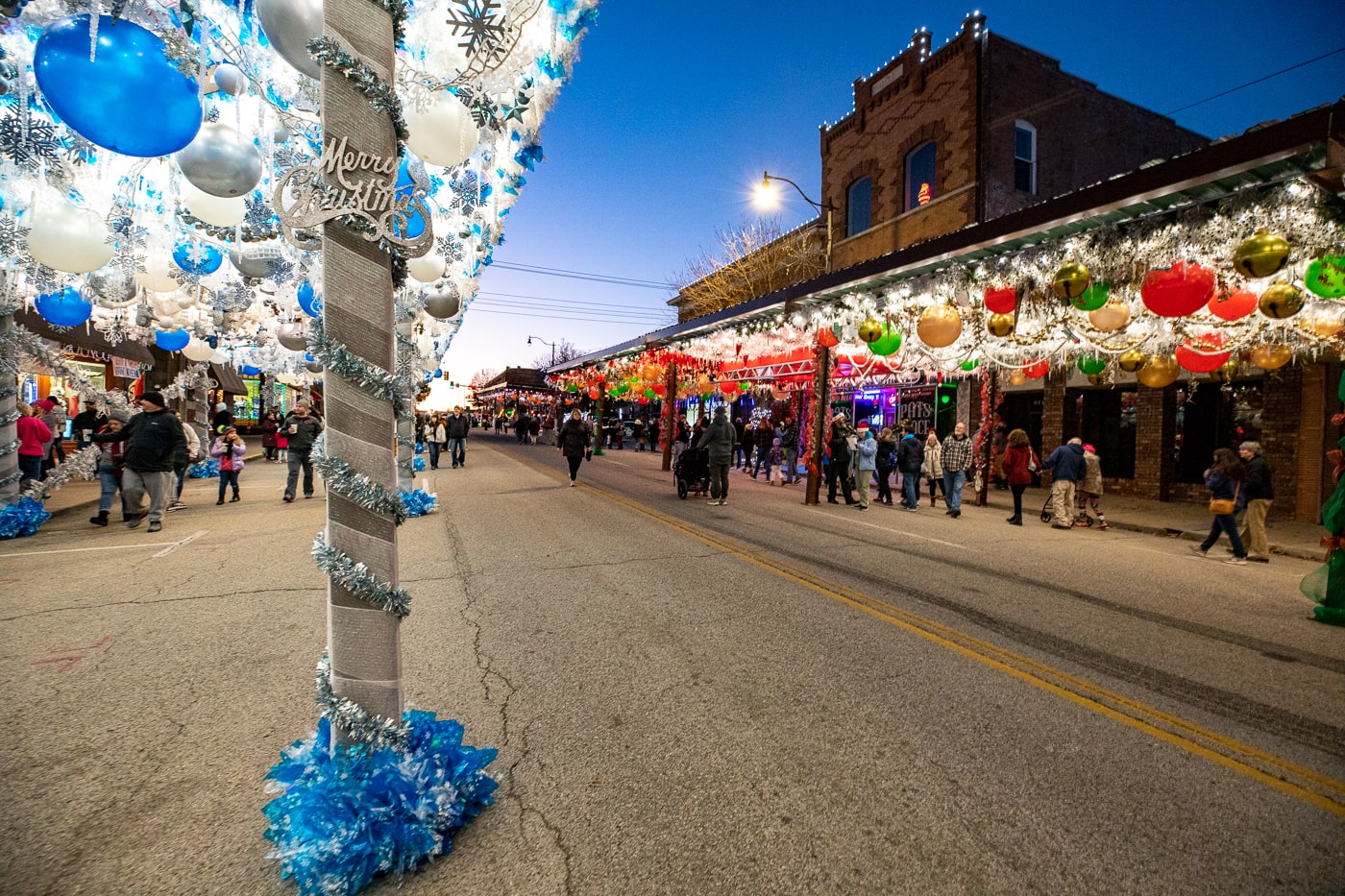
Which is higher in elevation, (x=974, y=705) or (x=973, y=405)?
(x=973, y=405)

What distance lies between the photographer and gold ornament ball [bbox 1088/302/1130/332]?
28.8 ft

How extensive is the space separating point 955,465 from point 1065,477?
2.03 meters

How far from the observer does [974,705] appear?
3.76 meters

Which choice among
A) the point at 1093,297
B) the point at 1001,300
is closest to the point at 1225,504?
the point at 1093,297

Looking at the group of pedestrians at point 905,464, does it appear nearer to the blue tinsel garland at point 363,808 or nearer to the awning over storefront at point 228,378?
the blue tinsel garland at point 363,808

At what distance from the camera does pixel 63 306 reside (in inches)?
349

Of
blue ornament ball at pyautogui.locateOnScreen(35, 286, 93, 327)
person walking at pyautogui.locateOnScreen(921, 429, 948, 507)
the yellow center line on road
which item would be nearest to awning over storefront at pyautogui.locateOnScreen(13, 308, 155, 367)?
blue ornament ball at pyautogui.locateOnScreen(35, 286, 93, 327)

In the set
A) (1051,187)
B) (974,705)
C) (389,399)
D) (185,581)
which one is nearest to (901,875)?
(974,705)

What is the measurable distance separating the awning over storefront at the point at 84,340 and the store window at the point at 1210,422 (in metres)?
25.1

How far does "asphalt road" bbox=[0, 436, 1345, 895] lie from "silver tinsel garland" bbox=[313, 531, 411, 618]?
1081mm

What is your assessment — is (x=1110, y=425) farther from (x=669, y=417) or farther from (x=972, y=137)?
(x=669, y=417)

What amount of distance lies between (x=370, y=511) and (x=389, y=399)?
0.46m

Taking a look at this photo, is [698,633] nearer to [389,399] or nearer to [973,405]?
[389,399]

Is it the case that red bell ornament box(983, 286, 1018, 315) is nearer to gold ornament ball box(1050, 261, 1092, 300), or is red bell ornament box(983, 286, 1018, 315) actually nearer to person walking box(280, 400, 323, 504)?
gold ornament ball box(1050, 261, 1092, 300)
